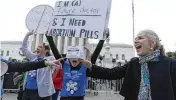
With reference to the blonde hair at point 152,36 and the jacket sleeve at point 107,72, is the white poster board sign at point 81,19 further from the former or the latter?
the blonde hair at point 152,36

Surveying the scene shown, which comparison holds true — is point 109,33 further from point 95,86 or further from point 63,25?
point 95,86

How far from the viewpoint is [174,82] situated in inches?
141

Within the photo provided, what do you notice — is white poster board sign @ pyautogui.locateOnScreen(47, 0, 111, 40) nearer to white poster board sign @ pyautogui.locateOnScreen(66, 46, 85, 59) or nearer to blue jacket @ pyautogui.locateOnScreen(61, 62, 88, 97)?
white poster board sign @ pyautogui.locateOnScreen(66, 46, 85, 59)

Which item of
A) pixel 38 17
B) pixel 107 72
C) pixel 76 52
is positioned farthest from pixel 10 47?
pixel 107 72

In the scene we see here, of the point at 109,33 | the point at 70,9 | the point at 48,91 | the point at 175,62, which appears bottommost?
the point at 48,91

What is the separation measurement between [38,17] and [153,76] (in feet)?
10.1

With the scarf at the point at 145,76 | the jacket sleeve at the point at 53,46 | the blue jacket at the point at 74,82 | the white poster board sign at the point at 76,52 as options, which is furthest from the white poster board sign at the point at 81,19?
the scarf at the point at 145,76

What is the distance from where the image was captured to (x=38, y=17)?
5.97 m

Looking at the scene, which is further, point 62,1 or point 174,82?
point 62,1

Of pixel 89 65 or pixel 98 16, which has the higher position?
pixel 98 16

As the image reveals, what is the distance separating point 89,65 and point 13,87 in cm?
1376

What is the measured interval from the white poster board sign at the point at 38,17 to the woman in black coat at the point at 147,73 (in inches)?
87.7

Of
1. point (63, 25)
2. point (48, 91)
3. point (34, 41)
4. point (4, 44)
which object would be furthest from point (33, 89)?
point (4, 44)

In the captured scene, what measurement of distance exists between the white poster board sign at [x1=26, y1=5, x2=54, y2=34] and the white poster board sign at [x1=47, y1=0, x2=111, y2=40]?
77 cm
